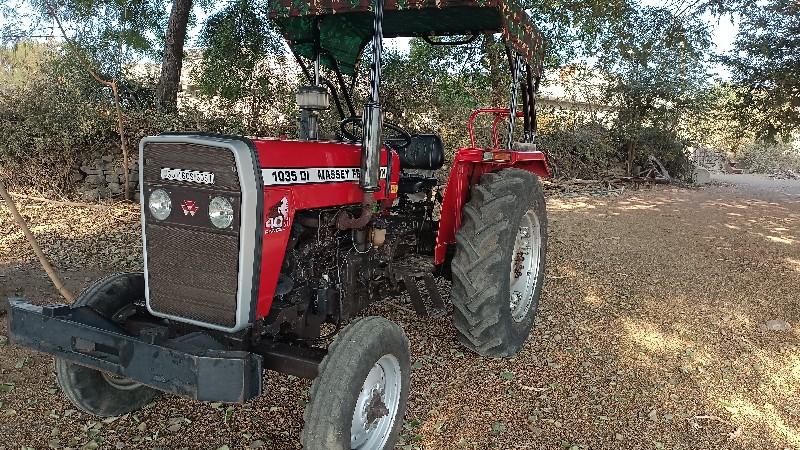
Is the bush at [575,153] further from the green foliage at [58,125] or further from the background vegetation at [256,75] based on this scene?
the green foliage at [58,125]

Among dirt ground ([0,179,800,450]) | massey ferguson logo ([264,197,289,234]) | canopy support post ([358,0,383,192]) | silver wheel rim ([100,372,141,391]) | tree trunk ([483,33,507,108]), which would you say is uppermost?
tree trunk ([483,33,507,108])

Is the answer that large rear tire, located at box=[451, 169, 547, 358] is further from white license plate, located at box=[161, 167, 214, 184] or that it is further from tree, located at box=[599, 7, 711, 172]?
tree, located at box=[599, 7, 711, 172]

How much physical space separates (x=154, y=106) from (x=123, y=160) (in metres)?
1.20

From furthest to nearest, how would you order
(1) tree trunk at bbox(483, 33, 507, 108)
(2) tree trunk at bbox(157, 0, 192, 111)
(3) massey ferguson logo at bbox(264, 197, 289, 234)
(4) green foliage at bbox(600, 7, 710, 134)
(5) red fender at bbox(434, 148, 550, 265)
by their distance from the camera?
(4) green foliage at bbox(600, 7, 710, 134) < (1) tree trunk at bbox(483, 33, 507, 108) < (2) tree trunk at bbox(157, 0, 192, 111) < (5) red fender at bbox(434, 148, 550, 265) < (3) massey ferguson logo at bbox(264, 197, 289, 234)

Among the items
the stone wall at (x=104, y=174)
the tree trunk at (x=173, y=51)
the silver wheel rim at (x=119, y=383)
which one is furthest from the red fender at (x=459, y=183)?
the tree trunk at (x=173, y=51)

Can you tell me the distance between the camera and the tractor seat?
14.2ft

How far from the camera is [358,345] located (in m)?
2.27

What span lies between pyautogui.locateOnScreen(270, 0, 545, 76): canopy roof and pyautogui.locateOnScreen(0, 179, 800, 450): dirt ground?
2.00m

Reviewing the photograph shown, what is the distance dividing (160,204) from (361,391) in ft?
Result: 3.75

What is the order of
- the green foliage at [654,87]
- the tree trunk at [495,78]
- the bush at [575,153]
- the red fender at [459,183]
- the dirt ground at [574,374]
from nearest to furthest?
the dirt ground at [574,374] < the red fender at [459,183] < the tree trunk at [495,78] < the bush at [575,153] < the green foliage at [654,87]

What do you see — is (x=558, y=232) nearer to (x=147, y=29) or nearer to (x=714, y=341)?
(x=714, y=341)

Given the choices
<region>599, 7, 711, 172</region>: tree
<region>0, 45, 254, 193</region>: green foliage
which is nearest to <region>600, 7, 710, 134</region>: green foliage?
<region>599, 7, 711, 172</region>: tree

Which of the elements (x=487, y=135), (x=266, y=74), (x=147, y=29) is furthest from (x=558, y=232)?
(x=147, y=29)

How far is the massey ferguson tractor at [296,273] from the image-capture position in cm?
219
